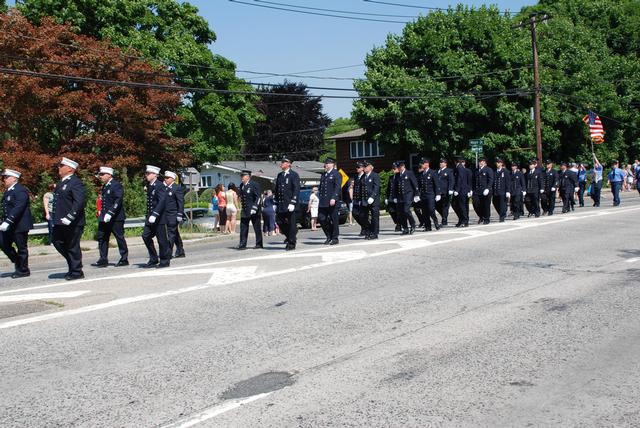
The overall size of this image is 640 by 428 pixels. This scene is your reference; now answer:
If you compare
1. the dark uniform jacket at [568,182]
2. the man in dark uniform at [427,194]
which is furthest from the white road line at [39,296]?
the dark uniform jacket at [568,182]

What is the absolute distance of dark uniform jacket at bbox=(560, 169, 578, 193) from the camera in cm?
2619

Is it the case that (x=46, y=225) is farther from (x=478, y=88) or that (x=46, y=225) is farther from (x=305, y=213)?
(x=478, y=88)

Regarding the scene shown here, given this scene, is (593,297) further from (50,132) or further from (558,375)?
(50,132)

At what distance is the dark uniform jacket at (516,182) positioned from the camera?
2214 centimetres

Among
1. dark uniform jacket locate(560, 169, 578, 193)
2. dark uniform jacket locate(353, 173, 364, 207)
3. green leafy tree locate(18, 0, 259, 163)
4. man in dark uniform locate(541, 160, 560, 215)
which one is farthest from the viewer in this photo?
green leafy tree locate(18, 0, 259, 163)

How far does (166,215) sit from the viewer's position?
12.8 m

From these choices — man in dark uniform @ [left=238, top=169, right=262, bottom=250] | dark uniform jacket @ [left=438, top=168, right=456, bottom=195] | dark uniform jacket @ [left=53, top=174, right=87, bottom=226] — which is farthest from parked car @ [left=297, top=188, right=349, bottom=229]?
dark uniform jacket @ [left=53, top=174, right=87, bottom=226]

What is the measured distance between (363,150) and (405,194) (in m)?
41.2

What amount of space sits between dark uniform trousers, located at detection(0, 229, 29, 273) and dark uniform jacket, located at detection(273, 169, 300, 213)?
5087 mm

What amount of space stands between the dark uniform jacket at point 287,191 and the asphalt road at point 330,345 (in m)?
2.85

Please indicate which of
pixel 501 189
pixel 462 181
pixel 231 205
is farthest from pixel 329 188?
pixel 231 205

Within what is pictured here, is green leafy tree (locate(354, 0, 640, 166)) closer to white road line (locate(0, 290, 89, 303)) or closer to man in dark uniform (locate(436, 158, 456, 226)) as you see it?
man in dark uniform (locate(436, 158, 456, 226))

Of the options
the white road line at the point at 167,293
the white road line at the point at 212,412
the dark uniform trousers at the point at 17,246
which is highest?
the dark uniform trousers at the point at 17,246

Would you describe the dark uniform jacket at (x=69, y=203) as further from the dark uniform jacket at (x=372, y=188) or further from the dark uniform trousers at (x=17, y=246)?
the dark uniform jacket at (x=372, y=188)
